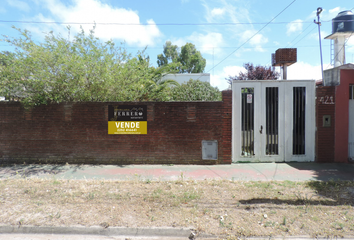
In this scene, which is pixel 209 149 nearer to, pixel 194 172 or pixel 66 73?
pixel 194 172

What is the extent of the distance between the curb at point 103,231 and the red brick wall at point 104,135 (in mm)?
4040

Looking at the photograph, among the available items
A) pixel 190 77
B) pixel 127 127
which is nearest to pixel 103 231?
pixel 127 127

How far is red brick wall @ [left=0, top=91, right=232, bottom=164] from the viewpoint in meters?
7.88

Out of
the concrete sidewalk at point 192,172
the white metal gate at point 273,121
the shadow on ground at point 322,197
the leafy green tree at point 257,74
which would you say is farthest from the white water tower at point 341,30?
the shadow on ground at point 322,197

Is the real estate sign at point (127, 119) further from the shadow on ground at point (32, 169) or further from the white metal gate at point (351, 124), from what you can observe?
the white metal gate at point (351, 124)

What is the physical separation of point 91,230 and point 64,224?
19.7 inches

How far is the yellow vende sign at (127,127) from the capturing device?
26.1 feet

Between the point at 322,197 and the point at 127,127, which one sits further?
the point at 127,127

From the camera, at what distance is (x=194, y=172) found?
7.15 meters

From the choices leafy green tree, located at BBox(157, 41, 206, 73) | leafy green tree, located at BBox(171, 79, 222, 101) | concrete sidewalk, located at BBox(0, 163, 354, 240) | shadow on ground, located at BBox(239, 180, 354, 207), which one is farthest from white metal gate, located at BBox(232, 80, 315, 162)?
leafy green tree, located at BBox(157, 41, 206, 73)

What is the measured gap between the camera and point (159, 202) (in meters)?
4.87

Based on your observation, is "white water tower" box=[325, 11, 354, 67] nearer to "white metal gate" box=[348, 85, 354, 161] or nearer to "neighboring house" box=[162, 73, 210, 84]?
"neighboring house" box=[162, 73, 210, 84]

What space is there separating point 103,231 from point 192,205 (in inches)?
67.0

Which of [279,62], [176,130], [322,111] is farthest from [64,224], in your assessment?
[279,62]
